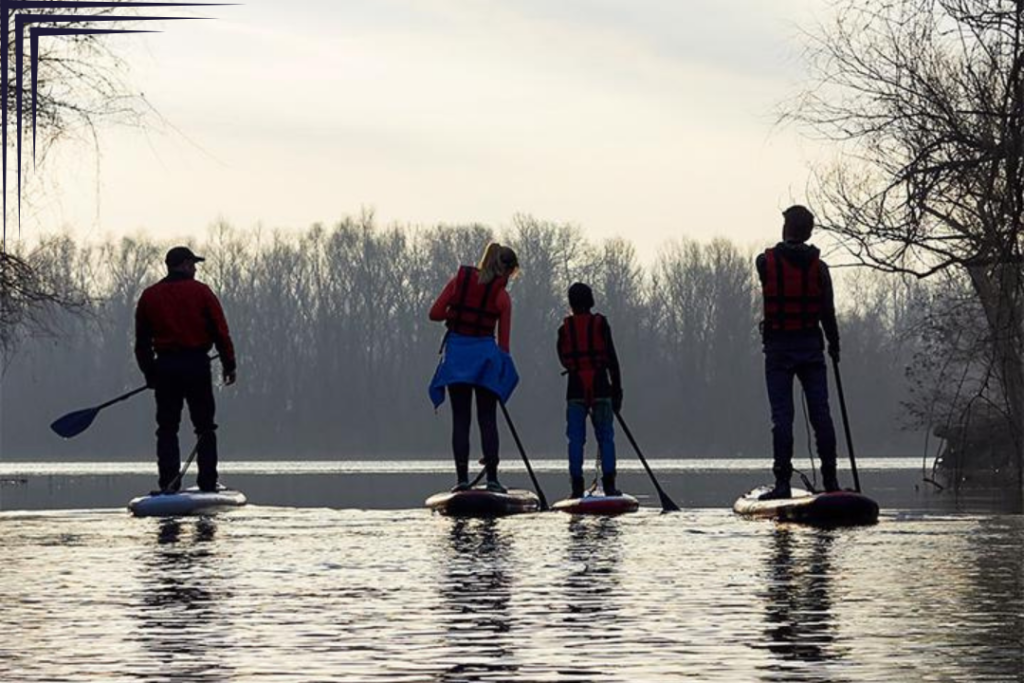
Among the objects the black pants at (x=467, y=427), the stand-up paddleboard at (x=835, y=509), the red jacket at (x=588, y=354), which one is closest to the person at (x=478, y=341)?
the black pants at (x=467, y=427)

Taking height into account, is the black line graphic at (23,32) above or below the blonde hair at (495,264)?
above

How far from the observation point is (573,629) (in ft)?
29.4

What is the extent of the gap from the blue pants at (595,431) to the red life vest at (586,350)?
14 cm

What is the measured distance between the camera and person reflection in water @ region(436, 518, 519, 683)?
7891mm

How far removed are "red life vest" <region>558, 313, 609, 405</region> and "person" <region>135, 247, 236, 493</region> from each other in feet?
8.65

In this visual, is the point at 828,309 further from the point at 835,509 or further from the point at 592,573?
the point at 592,573

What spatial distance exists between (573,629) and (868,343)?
115 metres

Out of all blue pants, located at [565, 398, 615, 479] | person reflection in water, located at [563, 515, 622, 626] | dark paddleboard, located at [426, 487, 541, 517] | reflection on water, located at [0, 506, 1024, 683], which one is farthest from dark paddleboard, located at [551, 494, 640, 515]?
reflection on water, located at [0, 506, 1024, 683]

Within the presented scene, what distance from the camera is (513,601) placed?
33.1ft

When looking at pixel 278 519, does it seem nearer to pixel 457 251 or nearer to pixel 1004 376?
pixel 1004 376

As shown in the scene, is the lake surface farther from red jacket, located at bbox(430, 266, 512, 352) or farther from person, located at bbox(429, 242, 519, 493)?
red jacket, located at bbox(430, 266, 512, 352)

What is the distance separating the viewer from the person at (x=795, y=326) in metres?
16.4

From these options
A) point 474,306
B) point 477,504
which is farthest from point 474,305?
point 477,504

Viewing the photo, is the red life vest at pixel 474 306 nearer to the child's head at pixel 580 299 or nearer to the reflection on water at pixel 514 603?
the child's head at pixel 580 299
